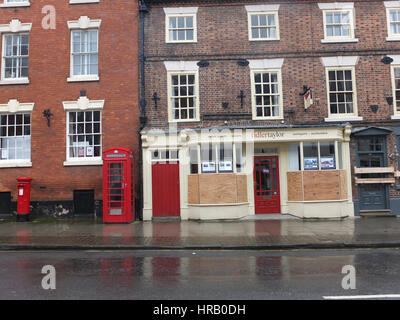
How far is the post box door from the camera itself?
12.5m

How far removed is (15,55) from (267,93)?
11.3 meters

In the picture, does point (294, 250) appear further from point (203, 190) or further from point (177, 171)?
point (177, 171)

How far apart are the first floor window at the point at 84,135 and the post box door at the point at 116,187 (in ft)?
6.29

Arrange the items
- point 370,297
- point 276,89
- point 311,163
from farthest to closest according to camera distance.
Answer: point 276,89, point 311,163, point 370,297

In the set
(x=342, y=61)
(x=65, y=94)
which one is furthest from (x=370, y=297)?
(x=65, y=94)

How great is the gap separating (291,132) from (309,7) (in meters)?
5.67

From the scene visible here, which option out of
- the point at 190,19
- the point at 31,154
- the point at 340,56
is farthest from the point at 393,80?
the point at 31,154

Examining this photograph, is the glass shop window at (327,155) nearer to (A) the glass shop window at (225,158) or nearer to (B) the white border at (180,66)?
(A) the glass shop window at (225,158)

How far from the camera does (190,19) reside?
14.2m

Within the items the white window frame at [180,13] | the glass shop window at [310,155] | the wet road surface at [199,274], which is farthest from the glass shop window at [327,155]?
the white window frame at [180,13]

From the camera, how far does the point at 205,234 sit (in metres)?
10.1

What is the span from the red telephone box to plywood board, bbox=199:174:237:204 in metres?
2.90

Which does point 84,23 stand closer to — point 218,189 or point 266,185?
point 218,189

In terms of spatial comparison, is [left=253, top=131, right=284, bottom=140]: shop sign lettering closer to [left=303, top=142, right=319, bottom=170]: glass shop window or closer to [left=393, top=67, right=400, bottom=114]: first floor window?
[left=303, top=142, right=319, bottom=170]: glass shop window
